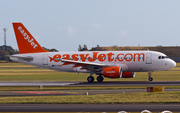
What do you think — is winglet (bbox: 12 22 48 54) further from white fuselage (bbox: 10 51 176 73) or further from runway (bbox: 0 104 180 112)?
runway (bbox: 0 104 180 112)

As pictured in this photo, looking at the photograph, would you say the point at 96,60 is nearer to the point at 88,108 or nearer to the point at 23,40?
the point at 23,40

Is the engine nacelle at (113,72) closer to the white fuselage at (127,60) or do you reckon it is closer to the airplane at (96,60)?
the airplane at (96,60)

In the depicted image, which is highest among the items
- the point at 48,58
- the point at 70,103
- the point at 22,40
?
the point at 22,40

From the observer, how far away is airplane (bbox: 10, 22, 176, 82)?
128ft

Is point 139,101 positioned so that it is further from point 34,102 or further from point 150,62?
point 150,62

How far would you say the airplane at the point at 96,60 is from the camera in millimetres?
38969

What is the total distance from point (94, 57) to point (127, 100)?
2057 centimetres

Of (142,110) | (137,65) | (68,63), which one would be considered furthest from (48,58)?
(142,110)

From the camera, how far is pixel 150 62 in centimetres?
3900

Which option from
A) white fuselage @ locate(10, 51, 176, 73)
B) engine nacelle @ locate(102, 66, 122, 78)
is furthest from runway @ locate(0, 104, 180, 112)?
white fuselage @ locate(10, 51, 176, 73)

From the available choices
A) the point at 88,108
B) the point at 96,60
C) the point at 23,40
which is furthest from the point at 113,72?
the point at 88,108

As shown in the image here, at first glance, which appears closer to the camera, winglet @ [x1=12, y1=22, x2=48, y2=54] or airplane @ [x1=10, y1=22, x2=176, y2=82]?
airplane @ [x1=10, y1=22, x2=176, y2=82]

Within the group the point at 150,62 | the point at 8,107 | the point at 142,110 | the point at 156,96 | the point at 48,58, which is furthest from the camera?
the point at 48,58

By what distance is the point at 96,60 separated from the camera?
4044 centimetres
